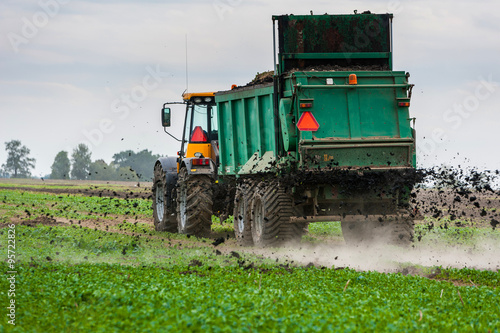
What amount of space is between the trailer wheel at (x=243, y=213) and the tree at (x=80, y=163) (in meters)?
111

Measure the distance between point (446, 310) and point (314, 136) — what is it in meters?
5.56

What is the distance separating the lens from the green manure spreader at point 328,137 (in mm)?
13039

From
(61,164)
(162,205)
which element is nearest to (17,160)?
(61,164)

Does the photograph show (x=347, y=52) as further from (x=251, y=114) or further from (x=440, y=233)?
(x=440, y=233)

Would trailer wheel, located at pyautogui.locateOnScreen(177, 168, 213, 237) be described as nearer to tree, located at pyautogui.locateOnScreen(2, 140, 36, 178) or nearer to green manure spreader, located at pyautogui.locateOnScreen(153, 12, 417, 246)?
green manure spreader, located at pyautogui.locateOnScreen(153, 12, 417, 246)

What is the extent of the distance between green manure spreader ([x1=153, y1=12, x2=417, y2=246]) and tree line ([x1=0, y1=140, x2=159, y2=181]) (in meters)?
109

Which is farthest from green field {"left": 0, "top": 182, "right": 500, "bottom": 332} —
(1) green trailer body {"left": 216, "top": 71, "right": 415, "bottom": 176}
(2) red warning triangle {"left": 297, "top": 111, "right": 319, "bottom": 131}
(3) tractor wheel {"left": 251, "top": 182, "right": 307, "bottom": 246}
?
(2) red warning triangle {"left": 297, "top": 111, "right": 319, "bottom": 131}

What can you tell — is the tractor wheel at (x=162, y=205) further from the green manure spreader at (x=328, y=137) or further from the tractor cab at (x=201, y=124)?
the green manure spreader at (x=328, y=137)

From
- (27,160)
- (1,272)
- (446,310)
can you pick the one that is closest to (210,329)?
(446,310)

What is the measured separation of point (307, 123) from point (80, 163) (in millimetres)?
127230

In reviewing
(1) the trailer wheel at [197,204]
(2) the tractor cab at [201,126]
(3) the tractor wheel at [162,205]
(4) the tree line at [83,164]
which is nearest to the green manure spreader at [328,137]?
(1) the trailer wheel at [197,204]

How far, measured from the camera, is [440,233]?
18.3 meters

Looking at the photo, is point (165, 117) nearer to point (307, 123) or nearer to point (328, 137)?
point (307, 123)

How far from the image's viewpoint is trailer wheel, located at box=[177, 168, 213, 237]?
16844 mm
